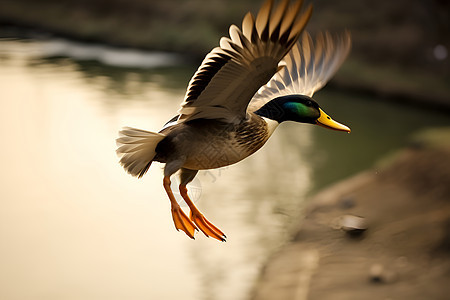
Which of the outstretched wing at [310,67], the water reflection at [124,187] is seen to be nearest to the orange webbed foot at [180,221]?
the outstretched wing at [310,67]

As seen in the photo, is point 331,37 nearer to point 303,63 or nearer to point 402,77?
point 303,63

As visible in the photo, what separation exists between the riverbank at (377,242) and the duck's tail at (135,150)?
3.25 meters

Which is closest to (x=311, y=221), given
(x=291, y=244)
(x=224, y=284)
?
(x=291, y=244)

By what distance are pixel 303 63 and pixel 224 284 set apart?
4.13m

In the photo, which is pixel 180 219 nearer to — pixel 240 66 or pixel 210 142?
pixel 210 142

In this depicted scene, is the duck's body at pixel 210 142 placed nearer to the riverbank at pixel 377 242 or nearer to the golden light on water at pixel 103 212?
the riverbank at pixel 377 242

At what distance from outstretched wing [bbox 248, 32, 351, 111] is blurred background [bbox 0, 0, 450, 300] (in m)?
3.55

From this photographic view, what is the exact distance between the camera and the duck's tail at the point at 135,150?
4.40 feet

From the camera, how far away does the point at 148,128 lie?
7.48 m

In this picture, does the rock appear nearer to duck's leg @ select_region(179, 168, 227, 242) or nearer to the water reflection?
the water reflection

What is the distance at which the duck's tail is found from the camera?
134 cm

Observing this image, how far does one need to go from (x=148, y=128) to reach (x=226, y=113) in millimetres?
6220

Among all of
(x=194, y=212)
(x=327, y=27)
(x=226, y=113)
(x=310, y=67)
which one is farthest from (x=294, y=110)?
(x=327, y=27)

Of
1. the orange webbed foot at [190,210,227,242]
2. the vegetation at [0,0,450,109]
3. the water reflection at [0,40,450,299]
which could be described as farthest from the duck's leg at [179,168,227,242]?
the vegetation at [0,0,450,109]
